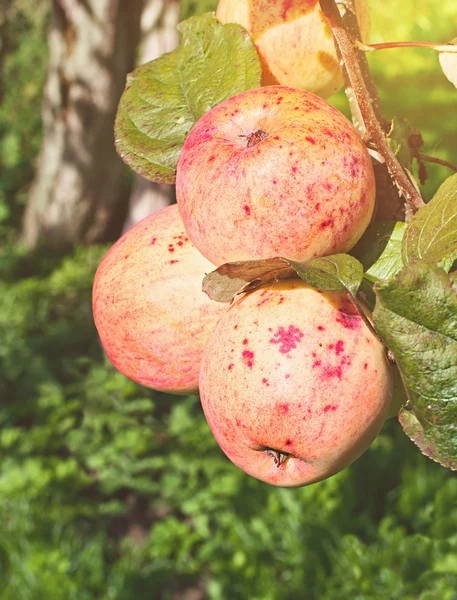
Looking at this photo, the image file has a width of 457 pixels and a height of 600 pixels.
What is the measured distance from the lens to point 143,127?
761mm

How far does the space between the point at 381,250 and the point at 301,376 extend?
145 mm

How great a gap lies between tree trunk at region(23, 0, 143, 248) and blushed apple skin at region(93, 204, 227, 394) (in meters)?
3.32

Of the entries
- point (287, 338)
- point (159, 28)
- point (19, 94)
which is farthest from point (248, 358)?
point (19, 94)

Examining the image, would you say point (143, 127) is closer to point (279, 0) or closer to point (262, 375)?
point (279, 0)

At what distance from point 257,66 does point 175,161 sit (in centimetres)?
13

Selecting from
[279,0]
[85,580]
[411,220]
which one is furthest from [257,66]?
[85,580]

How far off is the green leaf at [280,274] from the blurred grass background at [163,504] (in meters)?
1.90

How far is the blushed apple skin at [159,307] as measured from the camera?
27.3 inches

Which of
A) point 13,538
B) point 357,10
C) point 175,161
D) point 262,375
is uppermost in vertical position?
point 357,10

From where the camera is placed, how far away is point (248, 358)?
62cm

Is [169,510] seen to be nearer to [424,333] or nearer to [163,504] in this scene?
[163,504]

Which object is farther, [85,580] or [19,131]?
[19,131]

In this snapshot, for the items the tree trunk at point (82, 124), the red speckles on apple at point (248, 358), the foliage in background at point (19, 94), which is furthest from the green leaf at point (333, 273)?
the foliage in background at point (19, 94)

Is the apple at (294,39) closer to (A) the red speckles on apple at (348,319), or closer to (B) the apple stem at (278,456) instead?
(A) the red speckles on apple at (348,319)
